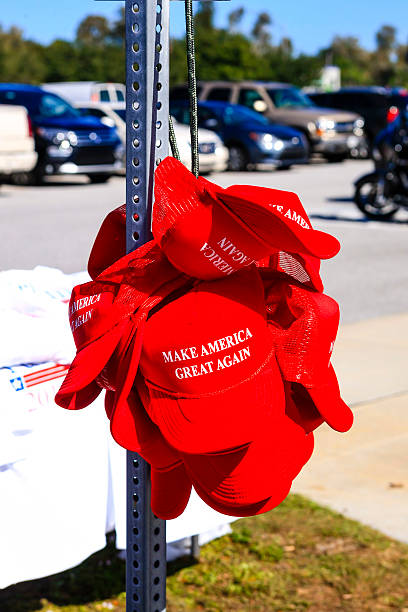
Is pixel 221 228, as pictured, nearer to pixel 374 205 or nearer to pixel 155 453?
pixel 155 453

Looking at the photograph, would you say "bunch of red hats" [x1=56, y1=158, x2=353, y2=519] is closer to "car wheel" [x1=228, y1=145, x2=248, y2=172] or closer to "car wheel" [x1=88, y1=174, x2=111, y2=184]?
"car wheel" [x1=88, y1=174, x2=111, y2=184]

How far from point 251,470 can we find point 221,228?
16.3 inches

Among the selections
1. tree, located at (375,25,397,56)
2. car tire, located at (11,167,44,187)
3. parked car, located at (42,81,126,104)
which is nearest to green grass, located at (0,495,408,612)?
car tire, located at (11,167,44,187)

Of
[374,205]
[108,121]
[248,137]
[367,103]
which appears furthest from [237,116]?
[374,205]

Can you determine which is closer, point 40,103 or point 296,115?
point 40,103

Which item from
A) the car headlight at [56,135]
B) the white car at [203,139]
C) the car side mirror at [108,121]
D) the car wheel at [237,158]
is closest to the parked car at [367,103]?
the car wheel at [237,158]

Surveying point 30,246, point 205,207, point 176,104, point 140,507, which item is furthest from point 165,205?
point 176,104

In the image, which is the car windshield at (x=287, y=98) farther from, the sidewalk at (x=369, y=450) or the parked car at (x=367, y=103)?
the sidewalk at (x=369, y=450)

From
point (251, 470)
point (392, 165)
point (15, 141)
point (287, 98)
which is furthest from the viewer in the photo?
point (287, 98)

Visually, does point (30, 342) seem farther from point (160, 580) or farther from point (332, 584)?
point (332, 584)

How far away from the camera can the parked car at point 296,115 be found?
23.1 m

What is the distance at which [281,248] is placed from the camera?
1497mm

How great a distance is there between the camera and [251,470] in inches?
62.6

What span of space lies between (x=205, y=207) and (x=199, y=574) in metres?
2.14
